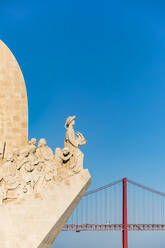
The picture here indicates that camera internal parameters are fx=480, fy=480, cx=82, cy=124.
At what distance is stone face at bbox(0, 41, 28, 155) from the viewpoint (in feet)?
42.7

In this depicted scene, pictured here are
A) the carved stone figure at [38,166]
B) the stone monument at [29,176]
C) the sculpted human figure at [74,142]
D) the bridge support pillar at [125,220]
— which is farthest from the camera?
the bridge support pillar at [125,220]

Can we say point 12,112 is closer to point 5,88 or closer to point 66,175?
point 5,88

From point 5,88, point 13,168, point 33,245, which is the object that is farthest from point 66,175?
point 5,88

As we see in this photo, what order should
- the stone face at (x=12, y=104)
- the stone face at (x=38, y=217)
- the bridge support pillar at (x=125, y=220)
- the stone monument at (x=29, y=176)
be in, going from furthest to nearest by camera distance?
the bridge support pillar at (x=125, y=220), the stone face at (x=12, y=104), the stone monument at (x=29, y=176), the stone face at (x=38, y=217)

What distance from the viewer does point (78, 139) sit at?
12.5 m

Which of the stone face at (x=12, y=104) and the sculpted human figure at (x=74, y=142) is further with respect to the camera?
the stone face at (x=12, y=104)

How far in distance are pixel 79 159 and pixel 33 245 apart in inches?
111

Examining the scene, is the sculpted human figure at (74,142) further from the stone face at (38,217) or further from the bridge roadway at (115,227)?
the bridge roadway at (115,227)

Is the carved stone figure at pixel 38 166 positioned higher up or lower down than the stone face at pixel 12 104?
lower down

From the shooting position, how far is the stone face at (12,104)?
13000 mm

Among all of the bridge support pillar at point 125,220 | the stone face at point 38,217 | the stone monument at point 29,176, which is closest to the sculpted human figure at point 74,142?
the stone monument at point 29,176

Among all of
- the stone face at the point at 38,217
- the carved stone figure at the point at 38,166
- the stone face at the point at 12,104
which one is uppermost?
the stone face at the point at 12,104

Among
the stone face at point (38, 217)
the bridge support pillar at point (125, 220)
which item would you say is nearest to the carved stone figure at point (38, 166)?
the stone face at point (38, 217)

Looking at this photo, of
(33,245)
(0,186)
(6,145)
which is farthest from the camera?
(6,145)
